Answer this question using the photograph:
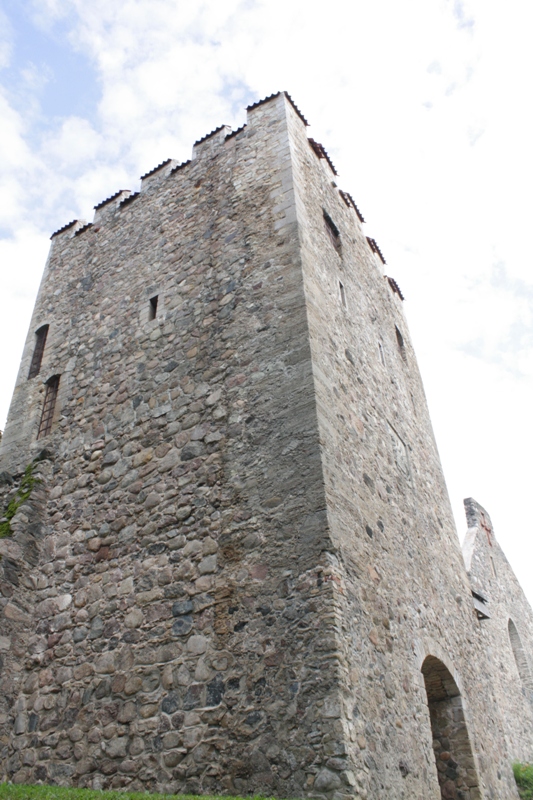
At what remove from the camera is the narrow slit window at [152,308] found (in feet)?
26.7

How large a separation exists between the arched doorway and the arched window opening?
7.19 metres

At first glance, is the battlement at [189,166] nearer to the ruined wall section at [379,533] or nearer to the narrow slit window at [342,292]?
the ruined wall section at [379,533]

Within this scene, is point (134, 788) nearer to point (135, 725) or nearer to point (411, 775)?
point (135, 725)

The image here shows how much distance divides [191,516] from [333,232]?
5.04 m

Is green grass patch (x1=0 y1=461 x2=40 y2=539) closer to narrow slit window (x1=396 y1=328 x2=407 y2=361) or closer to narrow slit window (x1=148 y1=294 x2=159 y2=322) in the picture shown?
narrow slit window (x1=148 y1=294 x2=159 y2=322)

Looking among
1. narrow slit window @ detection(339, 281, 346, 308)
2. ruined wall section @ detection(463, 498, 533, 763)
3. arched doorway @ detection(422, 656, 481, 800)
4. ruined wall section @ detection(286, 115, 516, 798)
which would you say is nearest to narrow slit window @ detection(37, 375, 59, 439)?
ruined wall section @ detection(286, 115, 516, 798)

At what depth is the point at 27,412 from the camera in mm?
8789

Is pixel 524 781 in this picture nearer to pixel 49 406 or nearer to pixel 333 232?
pixel 333 232

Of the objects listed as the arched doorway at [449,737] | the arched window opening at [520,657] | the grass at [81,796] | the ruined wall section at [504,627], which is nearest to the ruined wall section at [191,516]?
the grass at [81,796]

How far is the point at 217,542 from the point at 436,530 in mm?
4845

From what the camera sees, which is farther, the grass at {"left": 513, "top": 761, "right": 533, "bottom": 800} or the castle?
the grass at {"left": 513, "top": 761, "right": 533, "bottom": 800}

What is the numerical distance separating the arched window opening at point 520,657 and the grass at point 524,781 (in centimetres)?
473

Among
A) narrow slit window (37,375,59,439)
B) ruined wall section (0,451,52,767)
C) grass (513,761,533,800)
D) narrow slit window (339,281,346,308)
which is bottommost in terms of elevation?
grass (513,761,533,800)

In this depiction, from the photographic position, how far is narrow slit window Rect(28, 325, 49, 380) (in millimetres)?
9352
